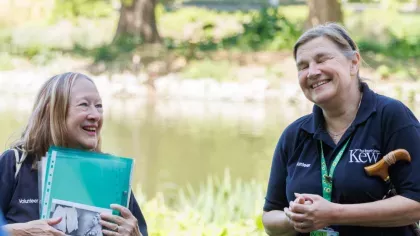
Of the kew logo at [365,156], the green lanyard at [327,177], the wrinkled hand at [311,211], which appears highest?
the kew logo at [365,156]

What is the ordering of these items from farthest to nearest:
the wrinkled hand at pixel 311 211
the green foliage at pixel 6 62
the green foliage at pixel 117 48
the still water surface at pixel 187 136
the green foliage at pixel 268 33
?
the green foliage at pixel 268 33 < the green foliage at pixel 117 48 < the green foliage at pixel 6 62 < the still water surface at pixel 187 136 < the wrinkled hand at pixel 311 211

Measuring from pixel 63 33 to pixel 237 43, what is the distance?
21.5ft

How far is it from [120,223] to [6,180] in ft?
1.46

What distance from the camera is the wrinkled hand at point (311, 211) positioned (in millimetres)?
2770

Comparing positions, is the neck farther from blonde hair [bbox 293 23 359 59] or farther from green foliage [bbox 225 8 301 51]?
green foliage [bbox 225 8 301 51]

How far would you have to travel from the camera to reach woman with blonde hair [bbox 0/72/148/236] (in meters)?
2.92

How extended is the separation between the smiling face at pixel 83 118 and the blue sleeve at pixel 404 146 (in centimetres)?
105

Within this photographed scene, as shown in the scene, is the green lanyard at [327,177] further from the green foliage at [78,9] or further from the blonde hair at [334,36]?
the green foliage at [78,9]

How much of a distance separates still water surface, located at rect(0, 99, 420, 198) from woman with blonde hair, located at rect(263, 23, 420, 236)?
4.27 meters

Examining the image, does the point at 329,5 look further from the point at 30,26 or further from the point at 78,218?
the point at 78,218

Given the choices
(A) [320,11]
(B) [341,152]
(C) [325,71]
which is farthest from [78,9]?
(B) [341,152]

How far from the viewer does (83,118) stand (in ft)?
9.80

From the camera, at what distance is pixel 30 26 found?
97.6 ft

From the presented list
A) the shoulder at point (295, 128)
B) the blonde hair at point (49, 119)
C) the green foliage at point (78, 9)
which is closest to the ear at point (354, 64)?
the shoulder at point (295, 128)
